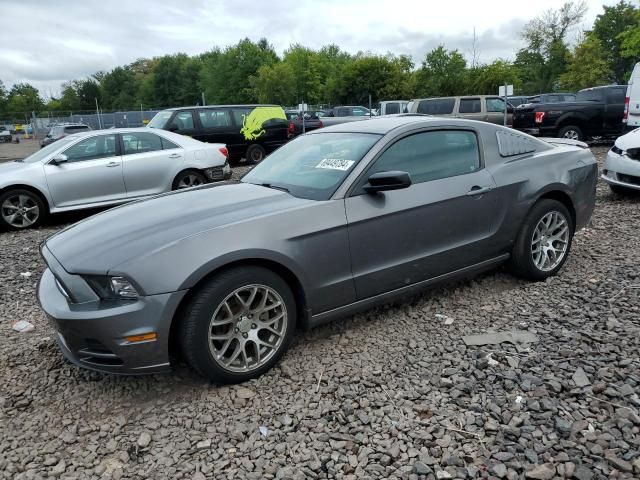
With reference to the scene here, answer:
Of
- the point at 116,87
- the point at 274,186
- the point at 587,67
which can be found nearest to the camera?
the point at 274,186

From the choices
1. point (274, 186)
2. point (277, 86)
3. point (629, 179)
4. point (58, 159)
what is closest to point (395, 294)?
point (274, 186)

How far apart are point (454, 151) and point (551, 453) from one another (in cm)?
231

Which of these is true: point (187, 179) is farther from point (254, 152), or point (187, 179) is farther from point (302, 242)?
point (302, 242)

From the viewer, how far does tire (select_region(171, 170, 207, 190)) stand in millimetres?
8555

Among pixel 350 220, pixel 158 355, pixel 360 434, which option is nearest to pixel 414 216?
pixel 350 220

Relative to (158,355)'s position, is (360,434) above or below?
below

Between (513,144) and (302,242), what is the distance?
2263mm

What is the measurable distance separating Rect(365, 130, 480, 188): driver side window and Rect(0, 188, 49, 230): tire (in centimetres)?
608

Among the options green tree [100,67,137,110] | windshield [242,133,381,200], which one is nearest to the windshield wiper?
windshield [242,133,381,200]

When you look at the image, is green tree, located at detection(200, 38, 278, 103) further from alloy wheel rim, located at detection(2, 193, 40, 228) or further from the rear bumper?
the rear bumper

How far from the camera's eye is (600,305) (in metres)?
3.89

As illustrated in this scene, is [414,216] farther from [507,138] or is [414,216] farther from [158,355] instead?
[158,355]

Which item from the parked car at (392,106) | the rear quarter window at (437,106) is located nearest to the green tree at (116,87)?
the parked car at (392,106)

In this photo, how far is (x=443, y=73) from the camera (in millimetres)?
Result: 43375
